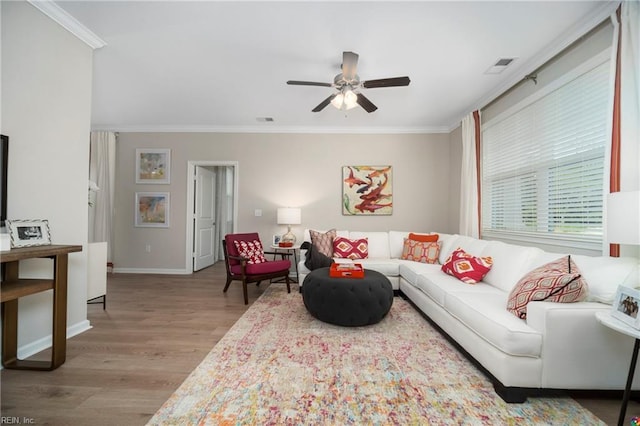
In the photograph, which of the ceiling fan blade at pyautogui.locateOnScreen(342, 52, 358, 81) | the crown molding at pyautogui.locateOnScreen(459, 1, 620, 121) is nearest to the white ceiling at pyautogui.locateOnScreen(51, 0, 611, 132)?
the crown molding at pyautogui.locateOnScreen(459, 1, 620, 121)

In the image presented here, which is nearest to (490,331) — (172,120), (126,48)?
(126,48)

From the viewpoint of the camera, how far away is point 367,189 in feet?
17.0

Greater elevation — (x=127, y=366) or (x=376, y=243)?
(x=376, y=243)

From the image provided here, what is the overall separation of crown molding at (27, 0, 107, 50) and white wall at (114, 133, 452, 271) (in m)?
2.62

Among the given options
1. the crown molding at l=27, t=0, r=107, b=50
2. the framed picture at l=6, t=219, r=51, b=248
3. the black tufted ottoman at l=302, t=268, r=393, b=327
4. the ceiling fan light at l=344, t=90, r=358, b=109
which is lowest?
the black tufted ottoman at l=302, t=268, r=393, b=327

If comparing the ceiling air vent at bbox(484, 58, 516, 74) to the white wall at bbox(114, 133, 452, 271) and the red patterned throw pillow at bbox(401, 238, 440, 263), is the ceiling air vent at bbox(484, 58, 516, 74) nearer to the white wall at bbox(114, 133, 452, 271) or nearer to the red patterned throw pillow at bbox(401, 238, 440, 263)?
the white wall at bbox(114, 133, 452, 271)

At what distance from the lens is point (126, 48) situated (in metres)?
2.84

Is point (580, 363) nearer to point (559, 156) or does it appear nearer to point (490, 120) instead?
point (559, 156)

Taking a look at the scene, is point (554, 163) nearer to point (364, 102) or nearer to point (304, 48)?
point (364, 102)

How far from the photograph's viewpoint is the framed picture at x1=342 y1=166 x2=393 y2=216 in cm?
519

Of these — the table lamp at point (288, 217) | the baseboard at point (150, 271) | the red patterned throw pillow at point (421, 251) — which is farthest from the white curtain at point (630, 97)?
the baseboard at point (150, 271)

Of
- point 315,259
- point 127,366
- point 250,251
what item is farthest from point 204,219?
point 127,366

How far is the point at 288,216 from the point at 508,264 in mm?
3117

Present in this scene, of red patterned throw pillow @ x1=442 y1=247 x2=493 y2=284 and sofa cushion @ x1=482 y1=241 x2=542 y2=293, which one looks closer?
sofa cushion @ x1=482 y1=241 x2=542 y2=293
